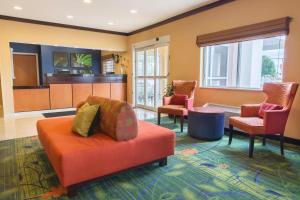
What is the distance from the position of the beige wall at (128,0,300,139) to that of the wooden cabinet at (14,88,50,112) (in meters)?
3.46

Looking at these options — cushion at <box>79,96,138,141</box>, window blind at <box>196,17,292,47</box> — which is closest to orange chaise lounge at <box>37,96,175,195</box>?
cushion at <box>79,96,138,141</box>

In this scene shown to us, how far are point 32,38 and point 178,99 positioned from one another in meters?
4.31

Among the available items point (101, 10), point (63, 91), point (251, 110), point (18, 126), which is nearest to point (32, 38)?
point (63, 91)

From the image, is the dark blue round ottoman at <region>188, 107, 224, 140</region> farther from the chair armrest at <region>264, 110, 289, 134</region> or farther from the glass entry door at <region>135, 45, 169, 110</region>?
the glass entry door at <region>135, 45, 169, 110</region>

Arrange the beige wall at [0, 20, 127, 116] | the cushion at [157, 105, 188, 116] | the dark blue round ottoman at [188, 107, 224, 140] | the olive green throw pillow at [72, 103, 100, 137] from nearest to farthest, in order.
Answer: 1. the olive green throw pillow at [72, 103, 100, 137]
2. the dark blue round ottoman at [188, 107, 224, 140]
3. the cushion at [157, 105, 188, 116]
4. the beige wall at [0, 20, 127, 116]

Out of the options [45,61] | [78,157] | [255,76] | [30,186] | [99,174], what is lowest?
[30,186]

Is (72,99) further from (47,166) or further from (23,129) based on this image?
(47,166)

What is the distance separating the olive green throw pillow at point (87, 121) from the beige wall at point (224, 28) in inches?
110

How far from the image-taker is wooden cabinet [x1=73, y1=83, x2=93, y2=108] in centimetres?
629

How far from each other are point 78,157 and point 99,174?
28 cm

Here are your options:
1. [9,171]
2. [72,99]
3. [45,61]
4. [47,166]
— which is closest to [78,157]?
[47,166]

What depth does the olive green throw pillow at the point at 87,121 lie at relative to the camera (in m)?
2.24

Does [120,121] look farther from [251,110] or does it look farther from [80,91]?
[80,91]

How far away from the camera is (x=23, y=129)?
161 inches
